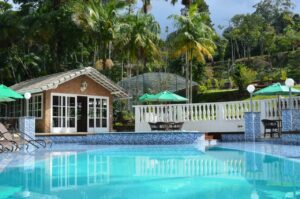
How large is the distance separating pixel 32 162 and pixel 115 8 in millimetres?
17881

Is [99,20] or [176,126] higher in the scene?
[99,20]

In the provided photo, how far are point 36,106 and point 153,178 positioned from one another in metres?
14.4

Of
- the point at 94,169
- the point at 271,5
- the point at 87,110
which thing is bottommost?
the point at 94,169

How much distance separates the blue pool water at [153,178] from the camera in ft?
19.1

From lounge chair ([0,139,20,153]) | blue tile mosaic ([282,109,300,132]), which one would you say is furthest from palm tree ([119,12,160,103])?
lounge chair ([0,139,20,153])

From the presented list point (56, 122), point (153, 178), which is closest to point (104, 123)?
point (56, 122)

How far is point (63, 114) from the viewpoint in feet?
67.5

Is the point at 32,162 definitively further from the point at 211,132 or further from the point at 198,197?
the point at 211,132

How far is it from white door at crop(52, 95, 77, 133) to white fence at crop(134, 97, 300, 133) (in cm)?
371

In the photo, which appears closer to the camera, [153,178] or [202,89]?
[153,178]

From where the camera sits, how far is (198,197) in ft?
18.0

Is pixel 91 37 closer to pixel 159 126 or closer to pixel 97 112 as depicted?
pixel 97 112

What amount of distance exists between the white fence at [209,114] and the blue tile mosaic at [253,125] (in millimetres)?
736

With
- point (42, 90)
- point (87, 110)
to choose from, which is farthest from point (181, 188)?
point (87, 110)
